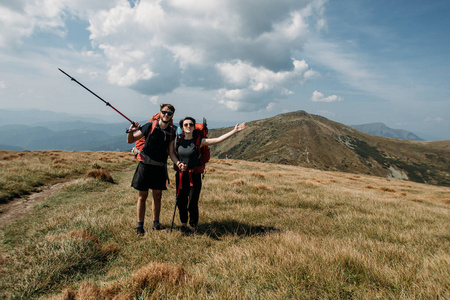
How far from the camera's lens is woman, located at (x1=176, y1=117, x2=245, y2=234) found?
16.5 ft

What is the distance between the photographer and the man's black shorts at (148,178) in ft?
16.9

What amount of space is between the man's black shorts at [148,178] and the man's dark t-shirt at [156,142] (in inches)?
11.0

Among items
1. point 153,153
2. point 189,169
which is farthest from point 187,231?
point 153,153

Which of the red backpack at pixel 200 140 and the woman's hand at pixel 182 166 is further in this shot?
the red backpack at pixel 200 140

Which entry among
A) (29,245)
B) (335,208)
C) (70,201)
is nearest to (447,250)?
(335,208)

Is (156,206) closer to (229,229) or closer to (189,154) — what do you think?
(189,154)

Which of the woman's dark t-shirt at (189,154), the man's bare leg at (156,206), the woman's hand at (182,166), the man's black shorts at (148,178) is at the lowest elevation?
the man's bare leg at (156,206)

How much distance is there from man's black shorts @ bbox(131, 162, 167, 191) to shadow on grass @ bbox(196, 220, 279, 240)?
1605 millimetres

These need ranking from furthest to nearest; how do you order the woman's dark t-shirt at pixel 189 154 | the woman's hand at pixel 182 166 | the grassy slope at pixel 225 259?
the woman's dark t-shirt at pixel 189 154
the woman's hand at pixel 182 166
the grassy slope at pixel 225 259

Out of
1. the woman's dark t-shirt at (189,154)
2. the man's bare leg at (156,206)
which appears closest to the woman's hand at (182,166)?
the woman's dark t-shirt at (189,154)

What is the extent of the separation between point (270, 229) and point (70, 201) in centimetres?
779

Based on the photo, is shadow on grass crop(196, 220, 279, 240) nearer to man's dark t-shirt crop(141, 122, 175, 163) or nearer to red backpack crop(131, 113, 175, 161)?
man's dark t-shirt crop(141, 122, 175, 163)

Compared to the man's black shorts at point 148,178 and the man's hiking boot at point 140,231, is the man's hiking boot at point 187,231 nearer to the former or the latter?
the man's hiking boot at point 140,231

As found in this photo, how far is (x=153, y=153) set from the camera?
5.19m
